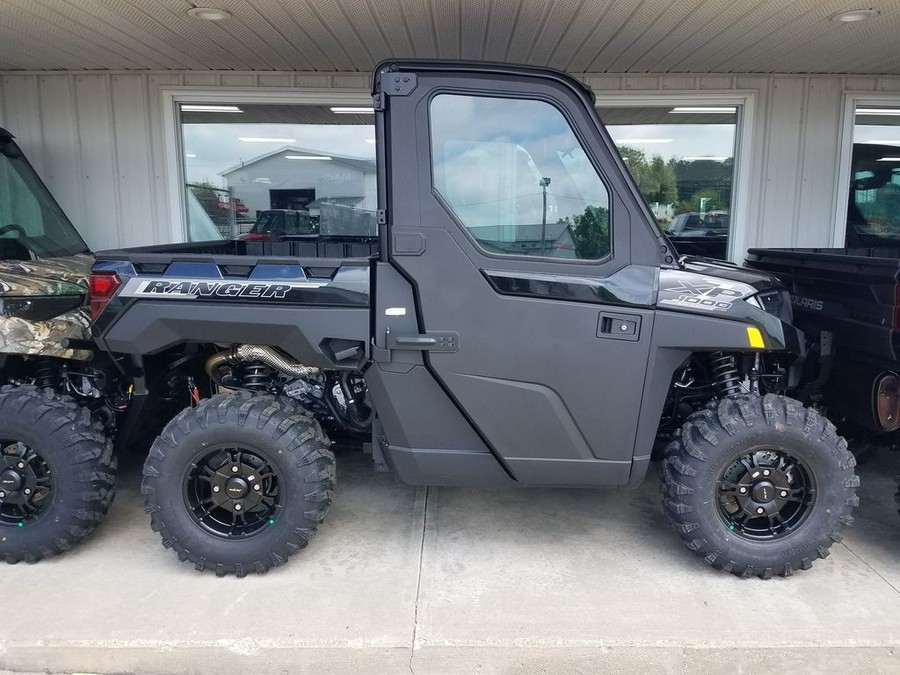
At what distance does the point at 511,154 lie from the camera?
2.89 m

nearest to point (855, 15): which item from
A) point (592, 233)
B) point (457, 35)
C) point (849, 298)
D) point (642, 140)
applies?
point (642, 140)

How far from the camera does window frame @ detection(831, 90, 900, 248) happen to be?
5.73m

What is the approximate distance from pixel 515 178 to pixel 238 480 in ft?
6.48

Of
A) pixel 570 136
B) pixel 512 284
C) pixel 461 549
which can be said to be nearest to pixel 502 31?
pixel 570 136

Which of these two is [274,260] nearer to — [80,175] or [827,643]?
[827,643]

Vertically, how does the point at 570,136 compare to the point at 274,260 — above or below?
above

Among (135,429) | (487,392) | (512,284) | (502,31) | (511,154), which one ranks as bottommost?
(135,429)

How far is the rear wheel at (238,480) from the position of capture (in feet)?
10.2

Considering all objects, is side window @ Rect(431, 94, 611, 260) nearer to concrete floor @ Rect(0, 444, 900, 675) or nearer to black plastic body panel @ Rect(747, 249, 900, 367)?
black plastic body panel @ Rect(747, 249, 900, 367)

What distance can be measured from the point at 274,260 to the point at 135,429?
1387 mm


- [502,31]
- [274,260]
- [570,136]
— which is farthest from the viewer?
[502,31]

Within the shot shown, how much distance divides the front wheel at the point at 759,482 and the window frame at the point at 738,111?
3.28m

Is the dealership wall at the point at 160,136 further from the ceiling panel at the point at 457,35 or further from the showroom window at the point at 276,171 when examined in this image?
the showroom window at the point at 276,171

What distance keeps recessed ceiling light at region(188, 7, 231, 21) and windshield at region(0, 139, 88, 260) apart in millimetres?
1897
